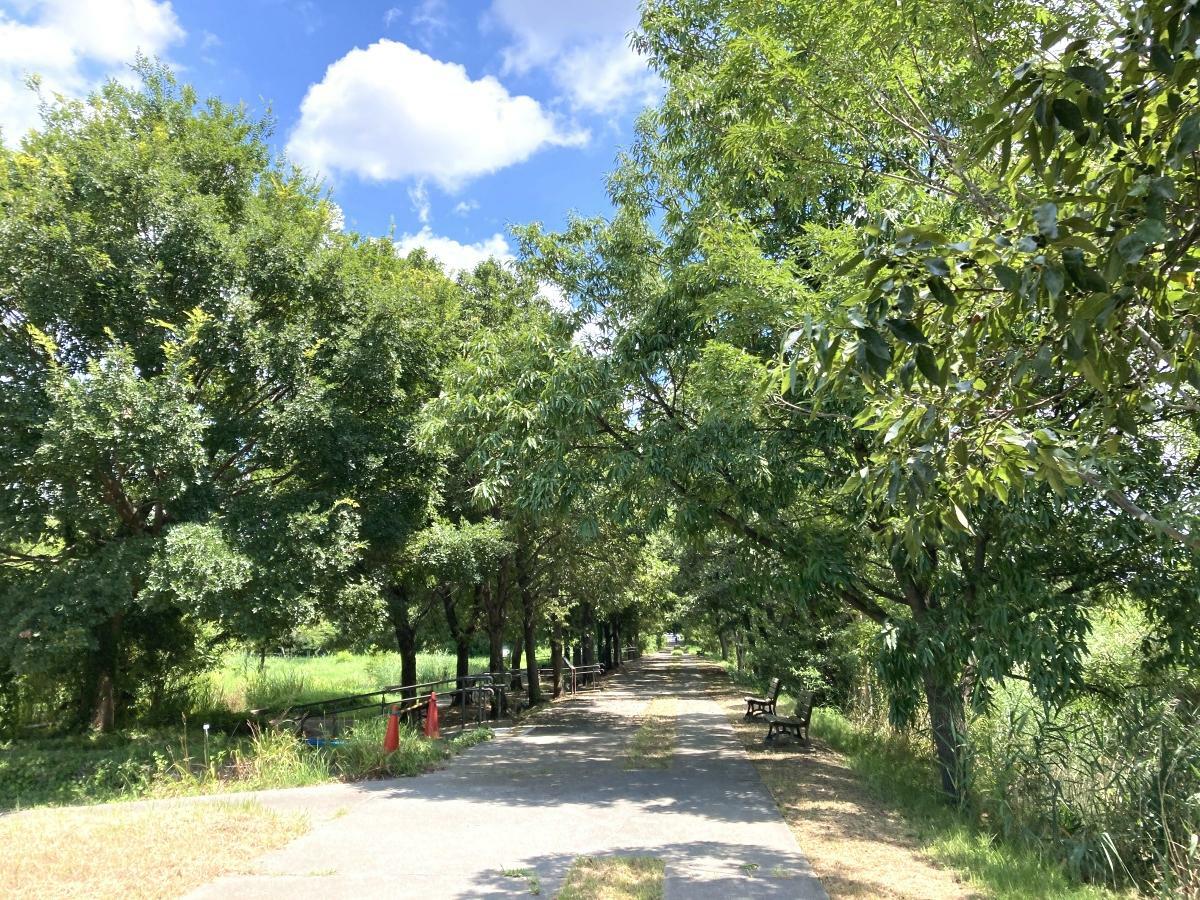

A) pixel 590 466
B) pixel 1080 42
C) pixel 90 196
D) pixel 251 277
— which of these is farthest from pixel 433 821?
pixel 90 196

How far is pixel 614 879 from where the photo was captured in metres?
5.58

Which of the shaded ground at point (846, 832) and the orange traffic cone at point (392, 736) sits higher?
the orange traffic cone at point (392, 736)

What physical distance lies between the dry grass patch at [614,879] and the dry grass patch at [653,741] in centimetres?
482

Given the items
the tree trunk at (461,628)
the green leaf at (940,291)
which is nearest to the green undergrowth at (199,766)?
the tree trunk at (461,628)

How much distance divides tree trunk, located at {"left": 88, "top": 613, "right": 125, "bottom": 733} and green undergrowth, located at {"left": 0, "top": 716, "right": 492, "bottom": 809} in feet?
5.90

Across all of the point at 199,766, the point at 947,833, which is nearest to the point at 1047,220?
the point at 947,833

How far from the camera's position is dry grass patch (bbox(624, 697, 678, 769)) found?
11.1 metres

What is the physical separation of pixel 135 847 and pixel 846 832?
6.33 m

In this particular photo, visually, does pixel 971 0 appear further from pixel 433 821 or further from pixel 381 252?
pixel 381 252

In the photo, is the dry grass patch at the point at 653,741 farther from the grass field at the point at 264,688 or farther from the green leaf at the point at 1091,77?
the green leaf at the point at 1091,77

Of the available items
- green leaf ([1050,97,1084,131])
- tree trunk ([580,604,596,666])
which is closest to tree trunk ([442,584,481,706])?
tree trunk ([580,604,596,666])

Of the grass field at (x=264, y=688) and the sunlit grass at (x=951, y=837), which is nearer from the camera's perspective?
the sunlit grass at (x=951, y=837)

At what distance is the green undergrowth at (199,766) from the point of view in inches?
366

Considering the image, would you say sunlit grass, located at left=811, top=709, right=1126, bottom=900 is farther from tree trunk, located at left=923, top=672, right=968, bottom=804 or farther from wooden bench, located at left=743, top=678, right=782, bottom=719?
wooden bench, located at left=743, top=678, right=782, bottom=719
